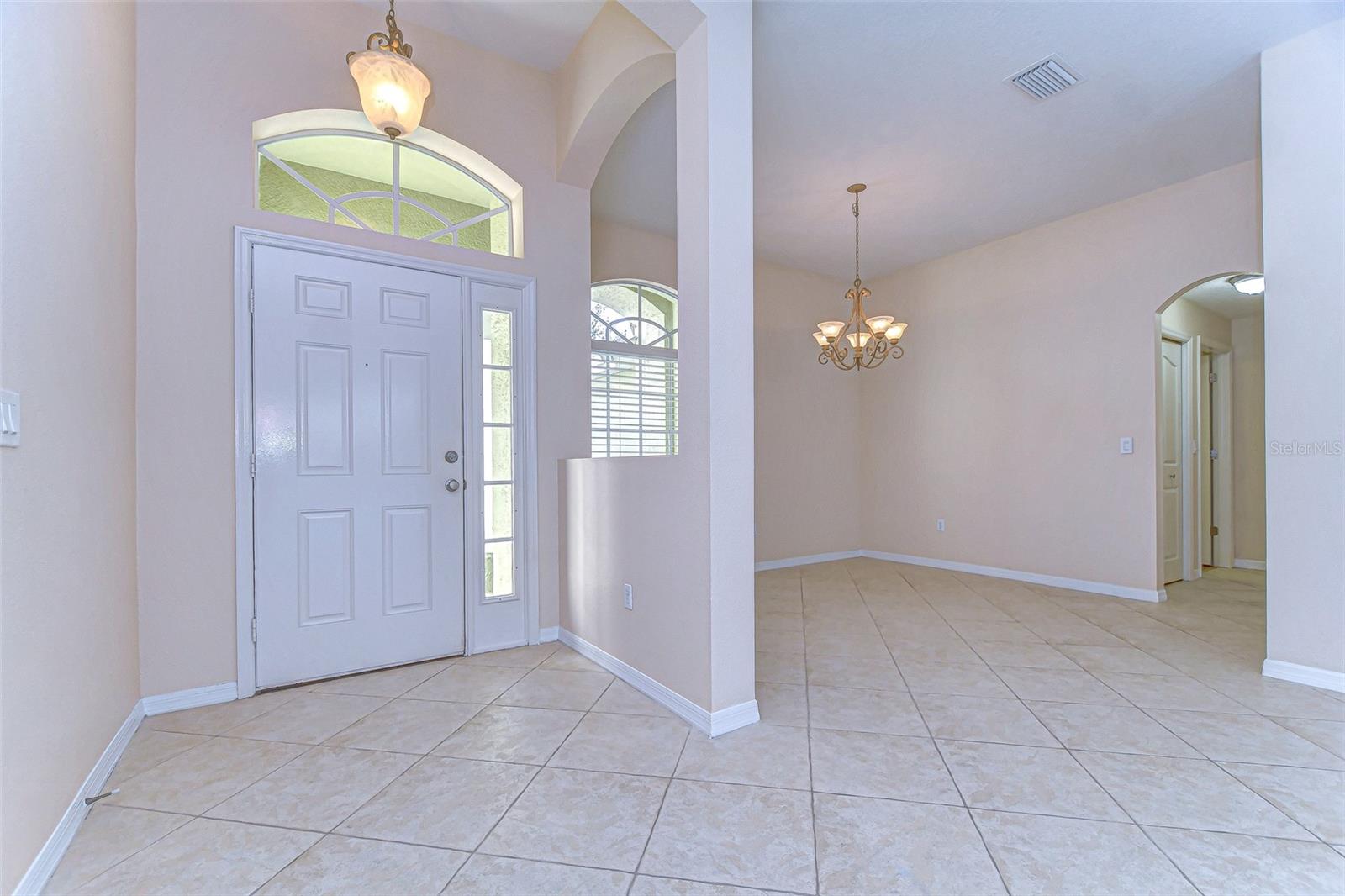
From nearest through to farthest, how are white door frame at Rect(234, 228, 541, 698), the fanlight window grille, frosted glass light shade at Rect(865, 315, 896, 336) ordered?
1. white door frame at Rect(234, 228, 541, 698)
2. the fanlight window grille
3. frosted glass light shade at Rect(865, 315, 896, 336)

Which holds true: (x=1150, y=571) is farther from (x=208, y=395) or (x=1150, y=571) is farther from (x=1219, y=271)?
(x=208, y=395)

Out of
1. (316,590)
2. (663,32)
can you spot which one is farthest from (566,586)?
(663,32)

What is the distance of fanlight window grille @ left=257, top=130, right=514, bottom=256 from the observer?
270 centimetres

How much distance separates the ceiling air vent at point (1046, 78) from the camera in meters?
2.75

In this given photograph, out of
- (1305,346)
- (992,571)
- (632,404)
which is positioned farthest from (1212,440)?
(632,404)

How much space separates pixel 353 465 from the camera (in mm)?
2750

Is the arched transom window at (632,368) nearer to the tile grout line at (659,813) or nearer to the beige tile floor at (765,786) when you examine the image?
the beige tile floor at (765,786)

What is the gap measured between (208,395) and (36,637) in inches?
50.1

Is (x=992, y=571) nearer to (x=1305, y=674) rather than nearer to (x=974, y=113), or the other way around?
(x=1305, y=674)

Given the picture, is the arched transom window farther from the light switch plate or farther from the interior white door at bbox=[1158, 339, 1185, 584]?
the interior white door at bbox=[1158, 339, 1185, 584]

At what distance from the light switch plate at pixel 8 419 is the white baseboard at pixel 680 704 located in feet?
6.82

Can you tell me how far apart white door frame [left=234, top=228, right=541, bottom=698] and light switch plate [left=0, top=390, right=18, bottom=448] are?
1.19 m

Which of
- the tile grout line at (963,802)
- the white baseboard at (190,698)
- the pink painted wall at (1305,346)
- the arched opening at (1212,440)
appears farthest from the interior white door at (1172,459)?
the white baseboard at (190,698)

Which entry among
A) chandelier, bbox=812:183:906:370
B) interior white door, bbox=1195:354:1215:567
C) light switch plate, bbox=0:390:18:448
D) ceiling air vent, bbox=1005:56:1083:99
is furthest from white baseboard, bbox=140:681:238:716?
interior white door, bbox=1195:354:1215:567
